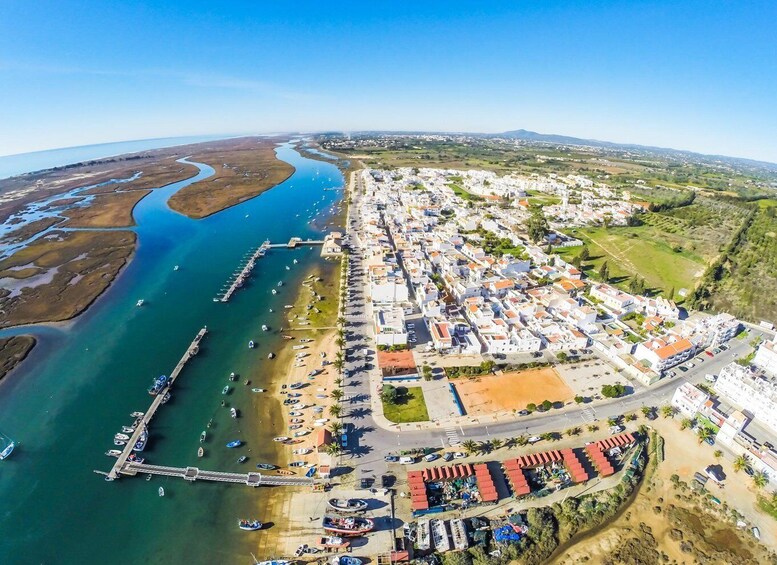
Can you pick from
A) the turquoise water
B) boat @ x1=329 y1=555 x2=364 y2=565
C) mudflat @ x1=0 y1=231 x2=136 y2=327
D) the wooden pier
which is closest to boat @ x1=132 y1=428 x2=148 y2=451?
the turquoise water

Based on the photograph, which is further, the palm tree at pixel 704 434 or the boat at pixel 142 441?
the palm tree at pixel 704 434

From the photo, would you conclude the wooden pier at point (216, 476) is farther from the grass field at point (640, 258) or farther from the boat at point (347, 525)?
the grass field at point (640, 258)

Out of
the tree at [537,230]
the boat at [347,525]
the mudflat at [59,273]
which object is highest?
the tree at [537,230]

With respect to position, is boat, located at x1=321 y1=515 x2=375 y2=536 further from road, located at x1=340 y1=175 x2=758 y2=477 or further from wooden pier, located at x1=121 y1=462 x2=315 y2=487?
road, located at x1=340 y1=175 x2=758 y2=477

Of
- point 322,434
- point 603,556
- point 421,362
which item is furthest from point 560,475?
point 322,434

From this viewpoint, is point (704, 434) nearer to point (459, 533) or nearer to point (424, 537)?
point (459, 533)

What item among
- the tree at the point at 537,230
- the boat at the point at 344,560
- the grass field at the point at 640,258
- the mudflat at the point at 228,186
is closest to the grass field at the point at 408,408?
the boat at the point at 344,560

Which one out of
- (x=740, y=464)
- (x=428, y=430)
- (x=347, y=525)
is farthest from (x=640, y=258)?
(x=347, y=525)
